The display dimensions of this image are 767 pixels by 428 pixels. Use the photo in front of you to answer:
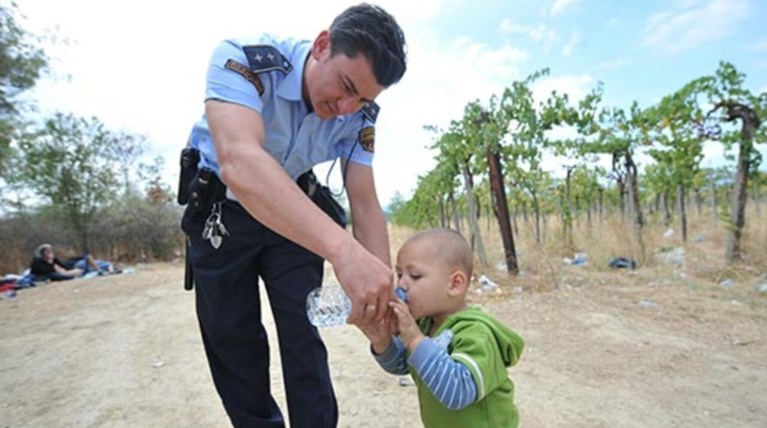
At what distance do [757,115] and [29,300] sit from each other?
13309 mm

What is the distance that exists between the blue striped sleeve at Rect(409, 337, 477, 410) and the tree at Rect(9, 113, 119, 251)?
16.7m

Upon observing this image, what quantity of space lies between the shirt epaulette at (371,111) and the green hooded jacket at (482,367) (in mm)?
861

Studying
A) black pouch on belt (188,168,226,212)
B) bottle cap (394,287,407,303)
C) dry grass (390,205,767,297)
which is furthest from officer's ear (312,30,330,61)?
dry grass (390,205,767,297)

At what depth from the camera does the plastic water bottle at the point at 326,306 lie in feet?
5.46

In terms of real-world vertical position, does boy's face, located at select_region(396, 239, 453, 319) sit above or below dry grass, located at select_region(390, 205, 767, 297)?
above

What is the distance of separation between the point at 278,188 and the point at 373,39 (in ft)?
1.80

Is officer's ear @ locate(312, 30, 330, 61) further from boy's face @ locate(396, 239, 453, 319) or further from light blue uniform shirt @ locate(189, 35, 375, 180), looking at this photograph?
boy's face @ locate(396, 239, 453, 319)

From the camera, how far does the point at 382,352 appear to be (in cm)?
147

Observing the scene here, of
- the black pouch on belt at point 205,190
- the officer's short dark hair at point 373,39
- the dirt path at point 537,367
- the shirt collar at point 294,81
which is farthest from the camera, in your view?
the dirt path at point 537,367

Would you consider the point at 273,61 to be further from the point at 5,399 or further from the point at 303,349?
the point at 5,399

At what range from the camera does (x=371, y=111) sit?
1.85 metres

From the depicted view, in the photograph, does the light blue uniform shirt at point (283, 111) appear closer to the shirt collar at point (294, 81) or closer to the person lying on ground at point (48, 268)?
the shirt collar at point (294, 81)

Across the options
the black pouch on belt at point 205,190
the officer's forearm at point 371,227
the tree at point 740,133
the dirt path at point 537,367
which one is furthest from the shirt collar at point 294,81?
the tree at point 740,133

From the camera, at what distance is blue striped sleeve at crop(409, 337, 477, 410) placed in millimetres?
1190
